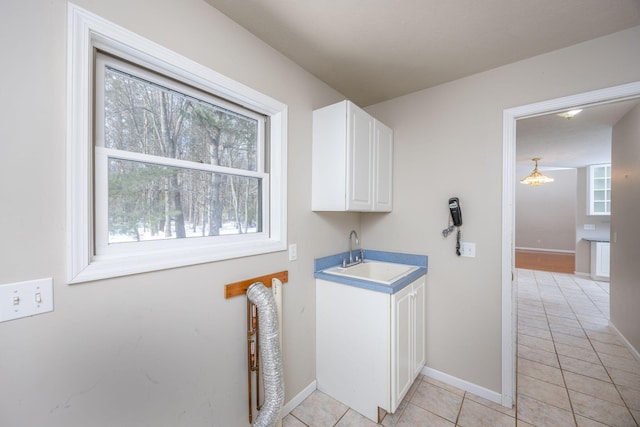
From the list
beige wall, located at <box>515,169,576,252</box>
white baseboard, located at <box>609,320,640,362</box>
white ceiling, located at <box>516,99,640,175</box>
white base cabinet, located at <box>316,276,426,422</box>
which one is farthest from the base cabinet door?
beige wall, located at <box>515,169,576,252</box>

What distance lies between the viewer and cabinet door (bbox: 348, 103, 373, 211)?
1.89m

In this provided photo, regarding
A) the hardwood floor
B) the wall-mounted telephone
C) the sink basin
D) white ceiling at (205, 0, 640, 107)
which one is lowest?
the hardwood floor

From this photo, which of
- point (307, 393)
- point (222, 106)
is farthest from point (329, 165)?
point (307, 393)

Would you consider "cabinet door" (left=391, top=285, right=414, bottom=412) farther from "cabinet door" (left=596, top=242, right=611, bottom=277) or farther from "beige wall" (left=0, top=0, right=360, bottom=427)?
"cabinet door" (left=596, top=242, right=611, bottom=277)

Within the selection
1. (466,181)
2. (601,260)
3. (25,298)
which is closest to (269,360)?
(25,298)

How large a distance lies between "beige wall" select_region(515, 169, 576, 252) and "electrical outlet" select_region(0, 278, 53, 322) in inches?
444

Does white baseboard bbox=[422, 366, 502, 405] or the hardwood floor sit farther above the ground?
the hardwood floor

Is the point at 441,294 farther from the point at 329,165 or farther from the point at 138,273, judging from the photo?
the point at 138,273

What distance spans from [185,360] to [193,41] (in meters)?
1.64

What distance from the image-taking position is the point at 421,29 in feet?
5.16

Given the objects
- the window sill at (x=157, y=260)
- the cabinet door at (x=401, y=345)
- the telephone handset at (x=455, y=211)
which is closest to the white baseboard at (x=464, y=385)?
the cabinet door at (x=401, y=345)

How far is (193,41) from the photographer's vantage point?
4.43 ft

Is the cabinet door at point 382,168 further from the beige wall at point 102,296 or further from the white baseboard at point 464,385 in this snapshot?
the white baseboard at point 464,385

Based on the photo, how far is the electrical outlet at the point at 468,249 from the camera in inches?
81.4
